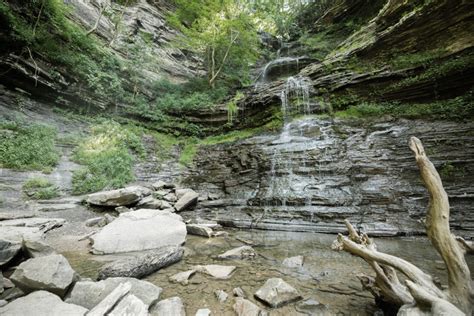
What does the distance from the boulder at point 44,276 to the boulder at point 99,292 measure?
0.12 metres

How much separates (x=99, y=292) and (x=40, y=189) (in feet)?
19.5

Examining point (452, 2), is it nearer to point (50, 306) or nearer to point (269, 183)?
point (269, 183)

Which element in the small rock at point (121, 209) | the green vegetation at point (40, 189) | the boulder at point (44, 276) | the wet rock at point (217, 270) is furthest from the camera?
the small rock at point (121, 209)

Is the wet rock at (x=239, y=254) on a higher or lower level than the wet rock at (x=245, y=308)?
higher

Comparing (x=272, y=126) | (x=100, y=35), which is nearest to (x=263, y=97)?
(x=272, y=126)

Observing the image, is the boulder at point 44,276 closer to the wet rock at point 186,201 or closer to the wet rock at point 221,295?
the wet rock at point 221,295

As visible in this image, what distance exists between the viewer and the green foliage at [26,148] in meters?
6.61

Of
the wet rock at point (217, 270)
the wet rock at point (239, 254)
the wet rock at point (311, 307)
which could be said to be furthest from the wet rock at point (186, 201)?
the wet rock at point (311, 307)

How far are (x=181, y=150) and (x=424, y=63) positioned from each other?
483 inches

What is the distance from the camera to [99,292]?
224 centimetres

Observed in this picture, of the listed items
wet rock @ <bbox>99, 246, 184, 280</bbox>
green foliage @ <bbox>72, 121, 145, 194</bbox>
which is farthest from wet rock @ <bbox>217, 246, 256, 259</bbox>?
green foliage @ <bbox>72, 121, 145, 194</bbox>

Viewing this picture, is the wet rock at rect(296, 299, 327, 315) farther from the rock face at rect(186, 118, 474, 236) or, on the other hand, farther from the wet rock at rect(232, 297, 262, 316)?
the rock face at rect(186, 118, 474, 236)

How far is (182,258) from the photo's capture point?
389 centimetres

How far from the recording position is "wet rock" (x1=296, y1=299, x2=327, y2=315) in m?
2.34
